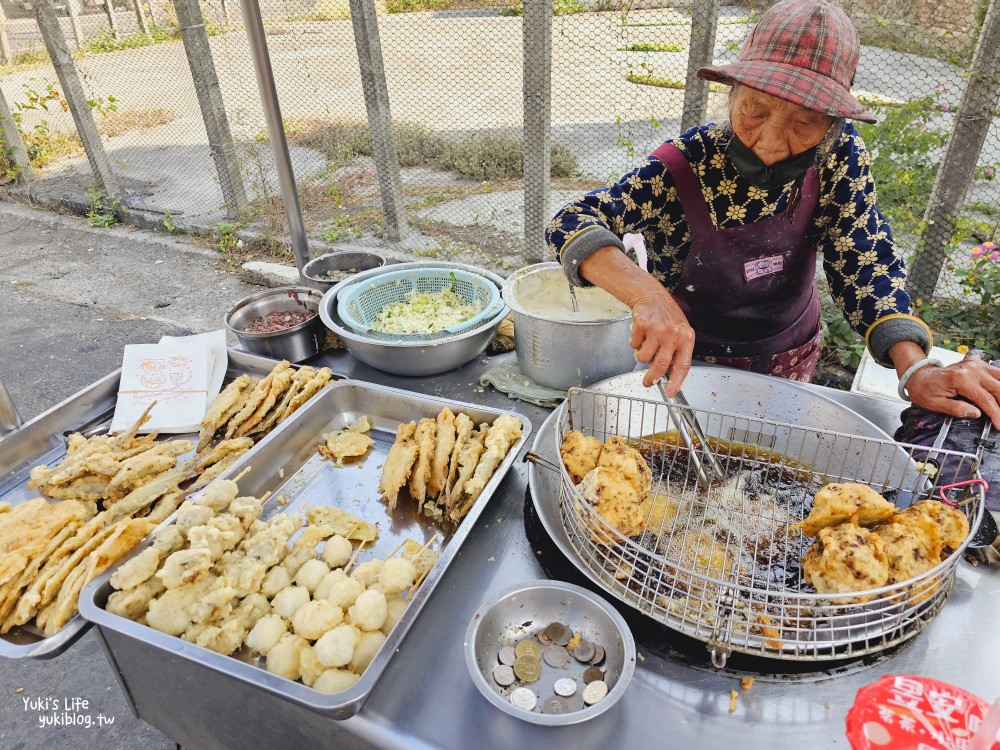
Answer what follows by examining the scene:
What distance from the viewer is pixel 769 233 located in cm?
261

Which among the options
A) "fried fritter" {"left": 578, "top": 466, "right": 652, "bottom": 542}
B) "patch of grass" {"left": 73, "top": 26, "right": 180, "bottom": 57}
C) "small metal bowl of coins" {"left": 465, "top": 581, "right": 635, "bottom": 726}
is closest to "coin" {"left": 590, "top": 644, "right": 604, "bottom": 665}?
"small metal bowl of coins" {"left": 465, "top": 581, "right": 635, "bottom": 726}

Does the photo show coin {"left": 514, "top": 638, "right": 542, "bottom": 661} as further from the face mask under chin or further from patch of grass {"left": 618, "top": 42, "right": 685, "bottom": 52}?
patch of grass {"left": 618, "top": 42, "right": 685, "bottom": 52}

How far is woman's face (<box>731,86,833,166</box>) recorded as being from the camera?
6.84 ft

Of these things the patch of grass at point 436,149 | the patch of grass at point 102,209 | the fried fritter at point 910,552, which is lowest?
the patch of grass at point 102,209

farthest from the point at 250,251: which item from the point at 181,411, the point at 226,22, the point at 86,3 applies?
the point at 86,3

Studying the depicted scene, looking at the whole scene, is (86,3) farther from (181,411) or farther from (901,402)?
(901,402)

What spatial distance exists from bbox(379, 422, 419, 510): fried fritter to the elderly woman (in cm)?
89

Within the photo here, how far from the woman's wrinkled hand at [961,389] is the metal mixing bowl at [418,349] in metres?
1.65

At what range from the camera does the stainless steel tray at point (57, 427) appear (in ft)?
8.14

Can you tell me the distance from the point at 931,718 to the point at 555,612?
2.73ft

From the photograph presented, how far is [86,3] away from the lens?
15.5 metres

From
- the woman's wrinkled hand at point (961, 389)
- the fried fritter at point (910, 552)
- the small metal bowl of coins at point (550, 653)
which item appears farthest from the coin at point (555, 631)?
the woman's wrinkled hand at point (961, 389)

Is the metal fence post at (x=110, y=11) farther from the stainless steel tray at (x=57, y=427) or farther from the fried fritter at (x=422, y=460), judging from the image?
the fried fritter at (x=422, y=460)

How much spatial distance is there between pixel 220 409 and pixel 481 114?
814 cm
